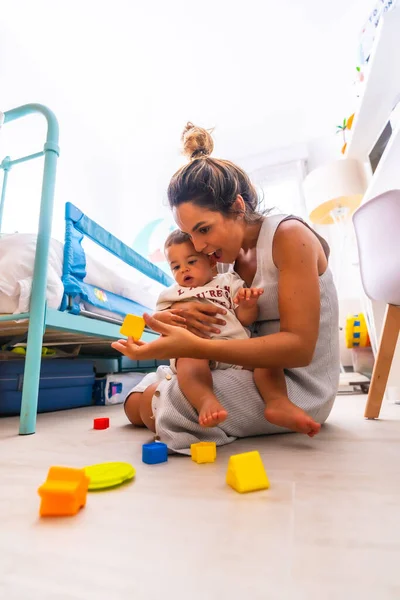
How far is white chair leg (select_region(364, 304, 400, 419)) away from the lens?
109 cm

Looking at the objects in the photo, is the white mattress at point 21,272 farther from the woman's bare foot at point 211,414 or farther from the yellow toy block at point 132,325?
the woman's bare foot at point 211,414

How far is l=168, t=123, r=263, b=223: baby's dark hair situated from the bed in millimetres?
455

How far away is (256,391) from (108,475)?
0.35 metres

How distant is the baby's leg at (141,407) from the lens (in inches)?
35.7

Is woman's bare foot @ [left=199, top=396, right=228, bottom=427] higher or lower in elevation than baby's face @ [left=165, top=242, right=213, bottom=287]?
lower

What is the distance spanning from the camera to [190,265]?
98cm

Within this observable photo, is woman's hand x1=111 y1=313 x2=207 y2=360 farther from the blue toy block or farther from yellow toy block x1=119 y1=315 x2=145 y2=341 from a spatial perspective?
the blue toy block

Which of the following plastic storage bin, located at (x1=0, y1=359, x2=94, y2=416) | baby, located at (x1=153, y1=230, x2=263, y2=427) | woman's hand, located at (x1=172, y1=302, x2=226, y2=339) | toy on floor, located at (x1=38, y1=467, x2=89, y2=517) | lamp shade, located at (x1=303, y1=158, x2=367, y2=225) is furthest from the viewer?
lamp shade, located at (x1=303, y1=158, x2=367, y2=225)

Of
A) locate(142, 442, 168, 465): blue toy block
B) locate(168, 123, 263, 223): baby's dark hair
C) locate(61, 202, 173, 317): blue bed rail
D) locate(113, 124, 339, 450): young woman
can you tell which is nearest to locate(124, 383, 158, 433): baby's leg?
locate(113, 124, 339, 450): young woman

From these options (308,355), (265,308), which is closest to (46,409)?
(265,308)

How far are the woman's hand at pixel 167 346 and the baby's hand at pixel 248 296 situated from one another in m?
0.18

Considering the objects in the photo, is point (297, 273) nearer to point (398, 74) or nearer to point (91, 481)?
point (91, 481)

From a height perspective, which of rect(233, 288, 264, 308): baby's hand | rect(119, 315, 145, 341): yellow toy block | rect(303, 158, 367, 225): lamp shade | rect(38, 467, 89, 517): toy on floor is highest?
rect(303, 158, 367, 225): lamp shade

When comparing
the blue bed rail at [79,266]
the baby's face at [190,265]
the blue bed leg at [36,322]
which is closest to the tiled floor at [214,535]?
the blue bed leg at [36,322]
